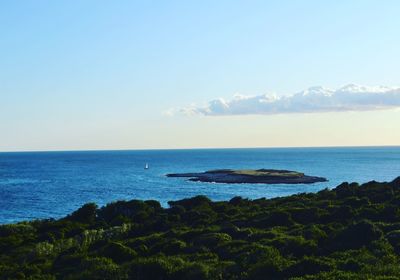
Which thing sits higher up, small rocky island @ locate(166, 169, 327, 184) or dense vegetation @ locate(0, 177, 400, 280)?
dense vegetation @ locate(0, 177, 400, 280)

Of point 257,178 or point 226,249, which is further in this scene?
point 257,178

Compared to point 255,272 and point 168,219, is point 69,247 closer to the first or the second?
point 168,219

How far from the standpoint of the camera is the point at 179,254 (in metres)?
27.0

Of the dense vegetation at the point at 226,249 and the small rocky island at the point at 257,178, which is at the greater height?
the dense vegetation at the point at 226,249

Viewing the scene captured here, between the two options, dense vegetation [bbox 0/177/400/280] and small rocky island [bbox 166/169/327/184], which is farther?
small rocky island [bbox 166/169/327/184]

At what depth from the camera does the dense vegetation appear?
22.0 metres

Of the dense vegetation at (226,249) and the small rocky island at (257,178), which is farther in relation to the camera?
the small rocky island at (257,178)

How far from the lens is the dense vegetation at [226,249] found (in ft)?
72.2

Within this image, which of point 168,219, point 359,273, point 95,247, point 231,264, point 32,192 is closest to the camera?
point 359,273

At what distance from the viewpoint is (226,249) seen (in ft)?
88.4

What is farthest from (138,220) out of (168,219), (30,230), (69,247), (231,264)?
(231,264)

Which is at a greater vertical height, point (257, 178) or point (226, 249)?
point (226, 249)

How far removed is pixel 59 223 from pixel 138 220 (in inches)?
277

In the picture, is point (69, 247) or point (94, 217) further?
point (94, 217)
